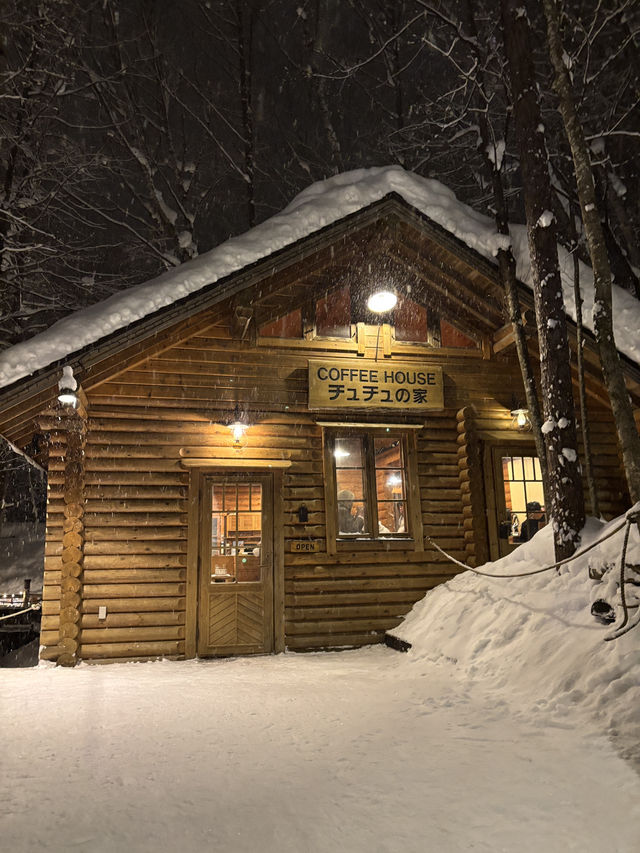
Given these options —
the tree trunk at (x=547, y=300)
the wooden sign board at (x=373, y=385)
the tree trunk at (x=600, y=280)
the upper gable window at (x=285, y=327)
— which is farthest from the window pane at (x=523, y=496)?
the upper gable window at (x=285, y=327)

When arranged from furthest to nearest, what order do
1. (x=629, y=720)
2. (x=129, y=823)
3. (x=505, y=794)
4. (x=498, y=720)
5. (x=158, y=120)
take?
(x=158, y=120)
(x=498, y=720)
(x=629, y=720)
(x=505, y=794)
(x=129, y=823)

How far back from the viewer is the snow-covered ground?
2846 mm

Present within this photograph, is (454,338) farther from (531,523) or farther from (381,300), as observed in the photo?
(531,523)

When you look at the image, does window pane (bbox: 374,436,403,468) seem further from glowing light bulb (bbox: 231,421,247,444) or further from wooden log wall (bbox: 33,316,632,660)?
glowing light bulb (bbox: 231,421,247,444)

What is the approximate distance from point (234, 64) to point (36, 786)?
1746 centimetres

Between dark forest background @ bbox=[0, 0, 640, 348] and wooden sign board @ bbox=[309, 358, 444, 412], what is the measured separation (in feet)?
19.1

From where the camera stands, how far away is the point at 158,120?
1543cm

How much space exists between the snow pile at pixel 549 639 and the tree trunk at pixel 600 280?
760mm

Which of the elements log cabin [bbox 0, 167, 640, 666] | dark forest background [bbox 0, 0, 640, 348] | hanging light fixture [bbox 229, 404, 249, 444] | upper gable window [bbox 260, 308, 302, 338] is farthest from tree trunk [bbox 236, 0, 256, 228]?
hanging light fixture [bbox 229, 404, 249, 444]

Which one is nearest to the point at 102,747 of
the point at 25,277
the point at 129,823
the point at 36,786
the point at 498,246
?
the point at 36,786

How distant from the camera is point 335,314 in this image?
366 inches

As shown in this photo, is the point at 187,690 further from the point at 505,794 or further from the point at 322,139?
the point at 322,139

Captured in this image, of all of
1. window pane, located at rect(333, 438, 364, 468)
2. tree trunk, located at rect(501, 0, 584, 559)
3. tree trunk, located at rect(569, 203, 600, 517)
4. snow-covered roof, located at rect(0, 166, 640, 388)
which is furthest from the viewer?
window pane, located at rect(333, 438, 364, 468)

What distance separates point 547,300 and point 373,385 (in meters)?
3.08
